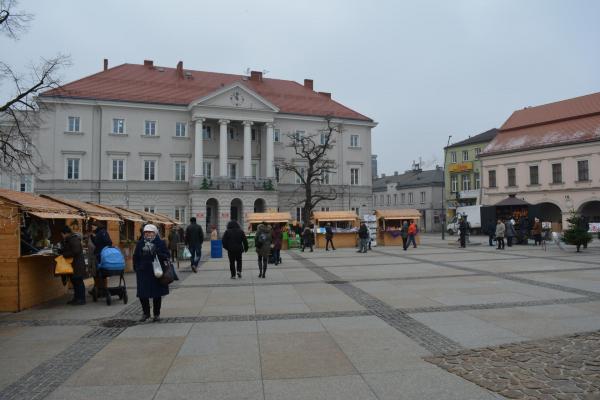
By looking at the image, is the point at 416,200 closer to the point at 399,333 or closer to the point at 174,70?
the point at 174,70

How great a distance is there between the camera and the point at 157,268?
8766mm

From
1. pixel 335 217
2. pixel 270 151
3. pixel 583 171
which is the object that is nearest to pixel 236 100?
pixel 270 151

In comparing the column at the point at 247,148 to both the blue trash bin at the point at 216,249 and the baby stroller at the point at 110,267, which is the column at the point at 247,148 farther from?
the baby stroller at the point at 110,267

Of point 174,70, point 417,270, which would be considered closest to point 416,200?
point 174,70

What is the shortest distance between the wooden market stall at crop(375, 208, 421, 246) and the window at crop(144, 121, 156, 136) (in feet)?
93.0

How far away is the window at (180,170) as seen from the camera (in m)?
53.0

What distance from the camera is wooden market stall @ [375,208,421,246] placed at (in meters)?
34.9

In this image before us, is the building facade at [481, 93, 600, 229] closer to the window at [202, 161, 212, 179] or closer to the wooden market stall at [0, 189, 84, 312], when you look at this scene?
the window at [202, 161, 212, 179]

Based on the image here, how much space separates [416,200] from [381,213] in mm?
48721

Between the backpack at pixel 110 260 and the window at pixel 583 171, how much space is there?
5104cm

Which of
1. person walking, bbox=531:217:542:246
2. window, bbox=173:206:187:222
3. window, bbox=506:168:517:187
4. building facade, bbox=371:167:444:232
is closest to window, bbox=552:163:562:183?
window, bbox=506:168:517:187

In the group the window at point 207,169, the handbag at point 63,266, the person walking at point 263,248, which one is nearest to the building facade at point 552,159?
the window at point 207,169

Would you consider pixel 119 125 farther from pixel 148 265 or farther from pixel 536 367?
pixel 536 367

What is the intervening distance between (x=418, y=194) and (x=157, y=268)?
7655 cm
